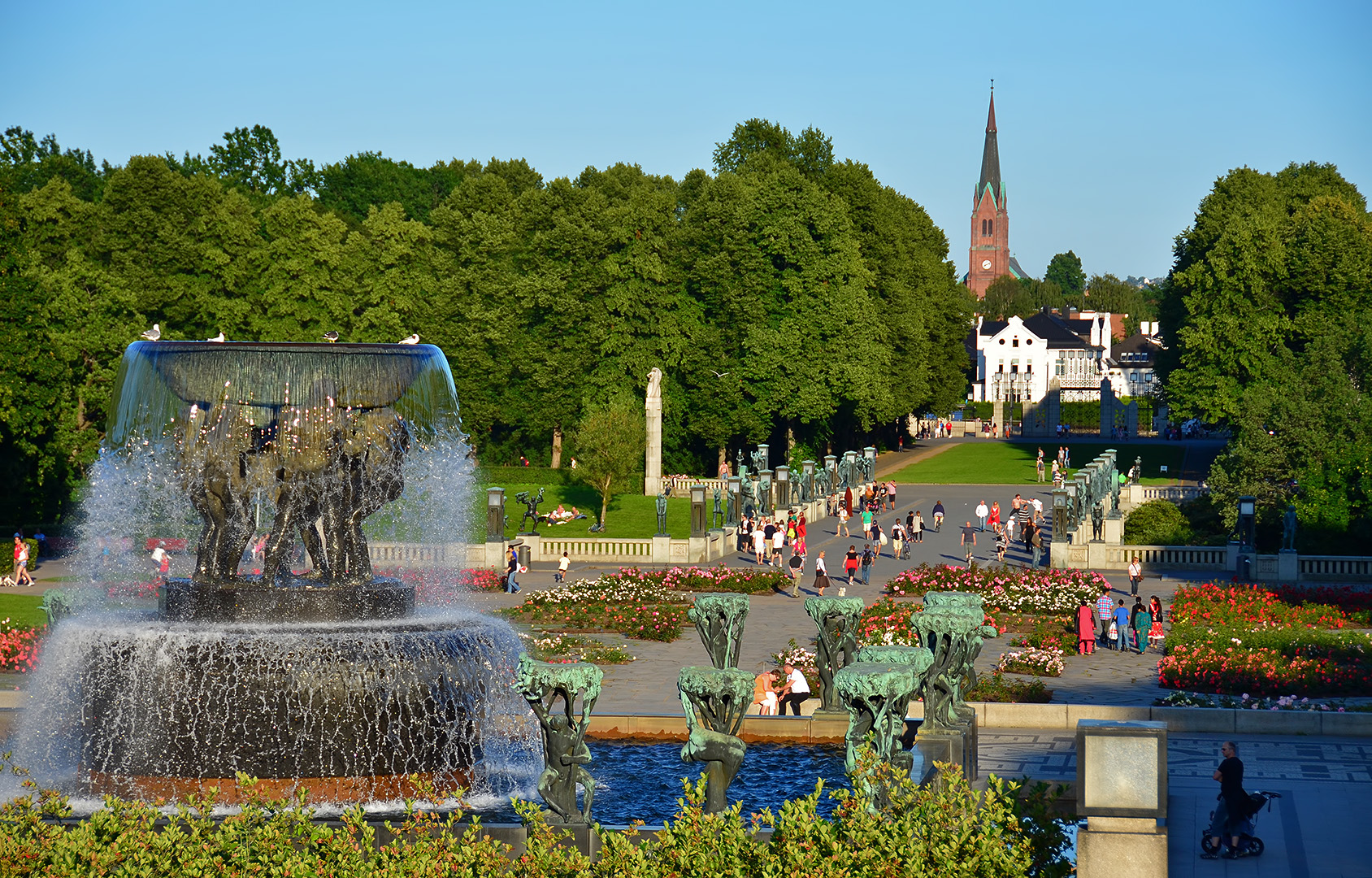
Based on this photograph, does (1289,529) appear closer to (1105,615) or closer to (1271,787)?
(1105,615)

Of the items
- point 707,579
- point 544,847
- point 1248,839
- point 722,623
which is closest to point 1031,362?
point 707,579

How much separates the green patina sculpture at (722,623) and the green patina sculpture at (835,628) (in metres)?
1.56

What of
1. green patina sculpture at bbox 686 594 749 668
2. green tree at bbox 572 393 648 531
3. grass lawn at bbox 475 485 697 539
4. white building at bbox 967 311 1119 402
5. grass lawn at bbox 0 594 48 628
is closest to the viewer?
green patina sculpture at bbox 686 594 749 668

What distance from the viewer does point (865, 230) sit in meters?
77.8

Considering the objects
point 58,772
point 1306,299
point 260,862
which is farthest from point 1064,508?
point 260,862

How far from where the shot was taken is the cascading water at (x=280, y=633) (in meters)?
16.1

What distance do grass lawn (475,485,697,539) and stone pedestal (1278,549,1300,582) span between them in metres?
17.6

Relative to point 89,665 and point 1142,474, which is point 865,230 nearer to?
point 1142,474

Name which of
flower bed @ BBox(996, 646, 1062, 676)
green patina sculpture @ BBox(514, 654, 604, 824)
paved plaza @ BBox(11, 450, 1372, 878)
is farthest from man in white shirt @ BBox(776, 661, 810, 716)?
green patina sculpture @ BBox(514, 654, 604, 824)

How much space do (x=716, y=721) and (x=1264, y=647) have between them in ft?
51.8

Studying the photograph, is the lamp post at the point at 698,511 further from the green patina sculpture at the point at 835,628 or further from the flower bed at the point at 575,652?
the green patina sculpture at the point at 835,628

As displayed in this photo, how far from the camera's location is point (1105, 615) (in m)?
30.5

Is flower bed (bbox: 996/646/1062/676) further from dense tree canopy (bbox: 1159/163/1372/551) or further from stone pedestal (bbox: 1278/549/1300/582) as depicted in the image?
dense tree canopy (bbox: 1159/163/1372/551)

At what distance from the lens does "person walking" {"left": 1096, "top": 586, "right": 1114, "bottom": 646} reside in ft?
100
